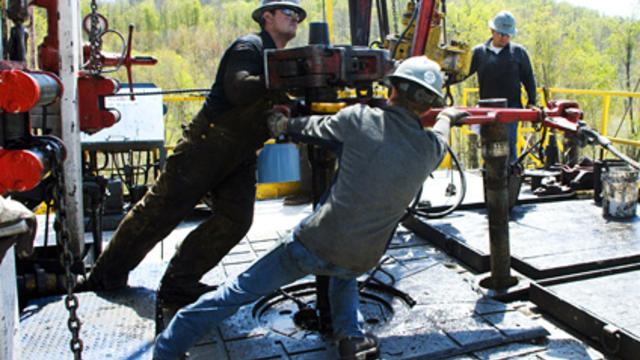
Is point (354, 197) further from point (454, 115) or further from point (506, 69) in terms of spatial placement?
point (506, 69)

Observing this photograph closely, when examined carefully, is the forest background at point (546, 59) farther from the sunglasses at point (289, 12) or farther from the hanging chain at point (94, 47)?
the sunglasses at point (289, 12)

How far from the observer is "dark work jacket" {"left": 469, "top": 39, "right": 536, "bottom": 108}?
706 cm

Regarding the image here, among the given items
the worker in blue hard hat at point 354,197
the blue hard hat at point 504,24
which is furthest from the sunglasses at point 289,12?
the blue hard hat at point 504,24

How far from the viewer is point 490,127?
12.8ft

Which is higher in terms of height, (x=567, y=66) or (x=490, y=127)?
(x=567, y=66)

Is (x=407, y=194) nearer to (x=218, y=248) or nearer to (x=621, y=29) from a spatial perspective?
(x=218, y=248)

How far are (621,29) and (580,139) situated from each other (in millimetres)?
30255

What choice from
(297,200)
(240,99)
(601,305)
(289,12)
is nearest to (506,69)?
(297,200)

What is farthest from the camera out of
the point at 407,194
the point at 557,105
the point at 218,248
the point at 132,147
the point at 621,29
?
the point at 621,29

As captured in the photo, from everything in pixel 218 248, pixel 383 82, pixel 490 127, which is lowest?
pixel 218 248

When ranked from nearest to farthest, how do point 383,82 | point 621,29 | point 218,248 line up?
point 383,82 < point 218,248 < point 621,29

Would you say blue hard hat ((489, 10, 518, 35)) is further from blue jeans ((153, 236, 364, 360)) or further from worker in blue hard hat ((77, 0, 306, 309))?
blue jeans ((153, 236, 364, 360))

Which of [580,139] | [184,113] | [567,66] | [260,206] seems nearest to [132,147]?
[260,206]

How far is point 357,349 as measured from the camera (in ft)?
10.1
